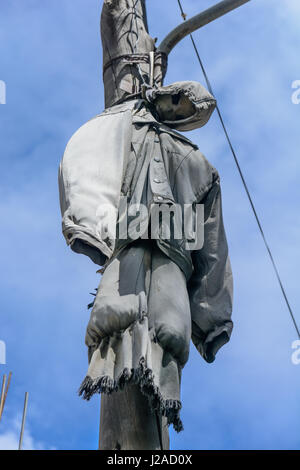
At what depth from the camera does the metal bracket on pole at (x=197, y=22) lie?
7332 millimetres

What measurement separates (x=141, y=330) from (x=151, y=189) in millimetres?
1007

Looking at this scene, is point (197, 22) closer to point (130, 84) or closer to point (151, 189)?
point (130, 84)

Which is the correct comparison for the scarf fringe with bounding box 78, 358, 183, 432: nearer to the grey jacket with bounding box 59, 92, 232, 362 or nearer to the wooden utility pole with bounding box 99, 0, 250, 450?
the wooden utility pole with bounding box 99, 0, 250, 450

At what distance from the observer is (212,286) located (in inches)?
225

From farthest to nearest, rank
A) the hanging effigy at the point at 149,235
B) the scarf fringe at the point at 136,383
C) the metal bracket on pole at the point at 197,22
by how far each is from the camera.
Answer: the metal bracket on pole at the point at 197,22, the hanging effigy at the point at 149,235, the scarf fringe at the point at 136,383

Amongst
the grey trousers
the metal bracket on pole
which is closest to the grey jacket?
the grey trousers

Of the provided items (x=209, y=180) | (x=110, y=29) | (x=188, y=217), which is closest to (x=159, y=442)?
(x=188, y=217)

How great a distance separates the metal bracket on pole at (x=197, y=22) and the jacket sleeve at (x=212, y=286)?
5.70ft

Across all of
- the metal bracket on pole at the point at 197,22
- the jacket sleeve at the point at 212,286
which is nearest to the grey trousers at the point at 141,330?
the jacket sleeve at the point at 212,286

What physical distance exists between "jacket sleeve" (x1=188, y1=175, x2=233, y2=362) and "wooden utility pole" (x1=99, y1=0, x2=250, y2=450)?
0.61m

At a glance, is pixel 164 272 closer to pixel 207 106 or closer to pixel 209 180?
pixel 209 180

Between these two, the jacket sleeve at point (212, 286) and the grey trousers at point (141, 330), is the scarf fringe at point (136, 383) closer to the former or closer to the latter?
the grey trousers at point (141, 330)

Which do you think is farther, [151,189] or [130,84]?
[130,84]

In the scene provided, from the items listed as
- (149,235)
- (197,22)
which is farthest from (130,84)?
(149,235)
